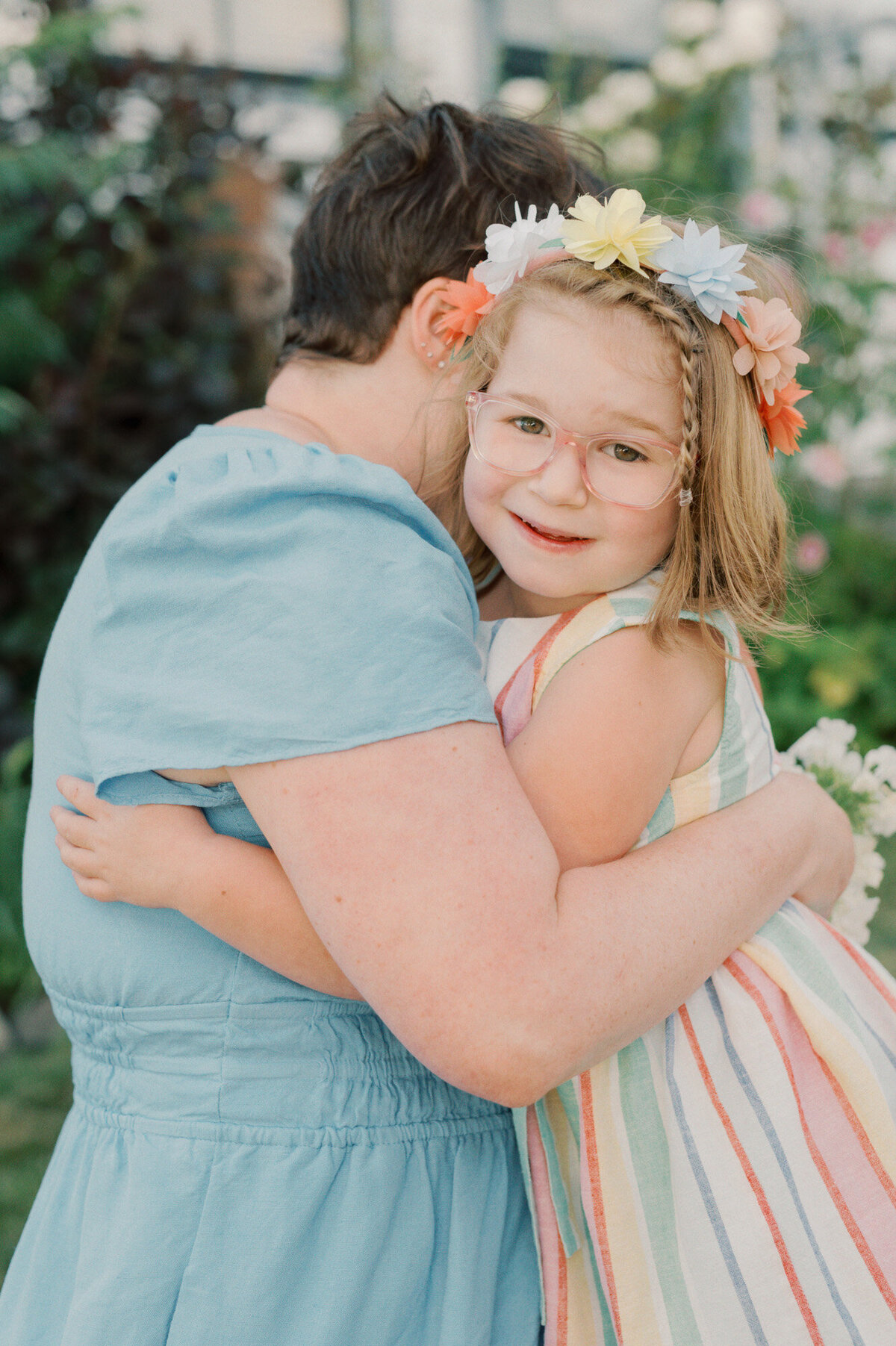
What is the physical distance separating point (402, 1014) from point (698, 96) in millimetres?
6228

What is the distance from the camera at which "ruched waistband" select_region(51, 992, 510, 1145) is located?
4.17 feet

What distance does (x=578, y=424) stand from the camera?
4.65 feet

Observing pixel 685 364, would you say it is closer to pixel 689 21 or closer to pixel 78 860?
pixel 78 860

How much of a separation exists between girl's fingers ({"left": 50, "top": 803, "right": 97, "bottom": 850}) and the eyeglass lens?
2.14ft

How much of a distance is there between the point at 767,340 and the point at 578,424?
26 centimetres

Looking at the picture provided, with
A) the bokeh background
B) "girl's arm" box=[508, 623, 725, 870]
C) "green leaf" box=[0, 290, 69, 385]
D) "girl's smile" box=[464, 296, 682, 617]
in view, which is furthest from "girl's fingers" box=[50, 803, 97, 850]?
"green leaf" box=[0, 290, 69, 385]

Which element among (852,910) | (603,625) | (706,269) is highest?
(706,269)

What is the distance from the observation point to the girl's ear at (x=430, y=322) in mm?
1611

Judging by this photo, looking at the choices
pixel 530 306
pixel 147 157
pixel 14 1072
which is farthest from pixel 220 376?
pixel 530 306

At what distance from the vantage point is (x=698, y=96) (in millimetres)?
6160

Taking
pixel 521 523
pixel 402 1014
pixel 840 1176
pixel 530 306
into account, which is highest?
pixel 530 306

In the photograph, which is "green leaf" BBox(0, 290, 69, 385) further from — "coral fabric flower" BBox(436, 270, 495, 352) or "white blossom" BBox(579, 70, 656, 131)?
"white blossom" BBox(579, 70, 656, 131)

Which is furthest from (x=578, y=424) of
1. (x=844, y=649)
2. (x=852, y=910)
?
(x=844, y=649)

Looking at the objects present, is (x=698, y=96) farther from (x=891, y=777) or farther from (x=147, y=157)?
(x=891, y=777)
